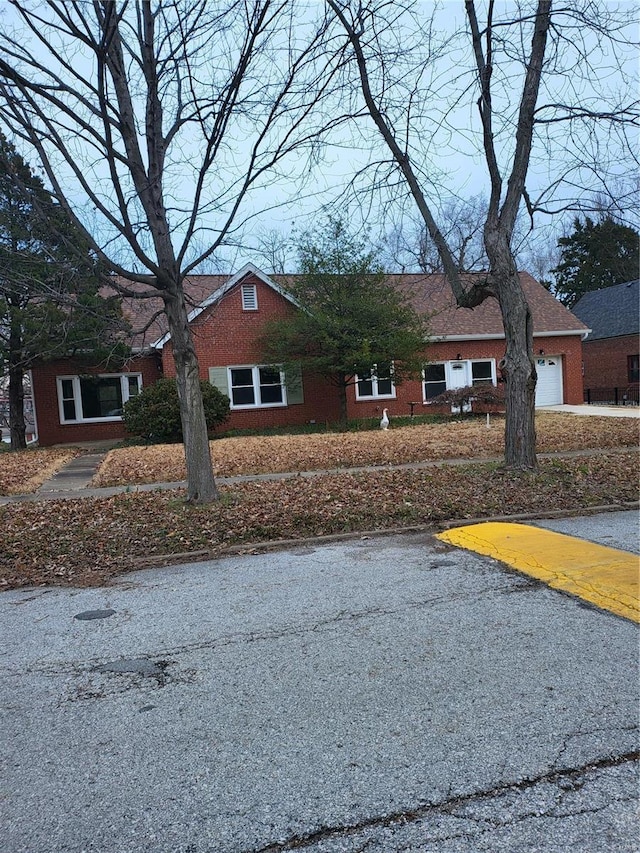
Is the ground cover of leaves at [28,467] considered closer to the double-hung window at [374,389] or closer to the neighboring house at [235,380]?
the neighboring house at [235,380]

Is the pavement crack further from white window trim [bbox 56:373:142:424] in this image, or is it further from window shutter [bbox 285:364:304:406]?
white window trim [bbox 56:373:142:424]

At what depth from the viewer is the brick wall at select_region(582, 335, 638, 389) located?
33969 mm

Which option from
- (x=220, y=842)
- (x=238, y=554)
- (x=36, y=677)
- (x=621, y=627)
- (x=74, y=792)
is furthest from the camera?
(x=238, y=554)

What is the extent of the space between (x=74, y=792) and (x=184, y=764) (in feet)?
1.56

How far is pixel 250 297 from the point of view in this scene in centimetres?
2291

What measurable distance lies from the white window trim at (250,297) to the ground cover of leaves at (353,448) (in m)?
5.30

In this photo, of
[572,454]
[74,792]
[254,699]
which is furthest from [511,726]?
[572,454]

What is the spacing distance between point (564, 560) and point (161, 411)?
1503 centimetres

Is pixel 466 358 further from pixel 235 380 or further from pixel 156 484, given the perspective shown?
pixel 156 484

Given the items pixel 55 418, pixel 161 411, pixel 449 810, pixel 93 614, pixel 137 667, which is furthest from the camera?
pixel 55 418

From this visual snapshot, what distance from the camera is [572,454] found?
1321 centimetres

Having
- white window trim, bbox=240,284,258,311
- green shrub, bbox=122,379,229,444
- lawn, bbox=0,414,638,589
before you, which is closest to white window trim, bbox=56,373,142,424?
green shrub, bbox=122,379,229,444

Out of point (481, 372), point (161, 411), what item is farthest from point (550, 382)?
point (161, 411)

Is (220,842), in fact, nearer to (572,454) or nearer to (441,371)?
(572,454)
